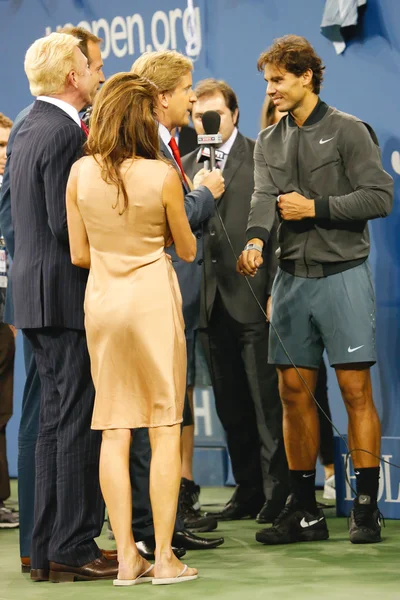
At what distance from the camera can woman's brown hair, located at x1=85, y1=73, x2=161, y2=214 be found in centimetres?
330

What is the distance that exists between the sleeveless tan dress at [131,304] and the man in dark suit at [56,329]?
0.14 metres

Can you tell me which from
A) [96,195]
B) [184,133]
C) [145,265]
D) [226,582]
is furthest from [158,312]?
[184,133]

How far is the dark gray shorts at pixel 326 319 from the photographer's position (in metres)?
4.07

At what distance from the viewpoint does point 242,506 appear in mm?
4855

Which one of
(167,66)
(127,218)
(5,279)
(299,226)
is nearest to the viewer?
(127,218)

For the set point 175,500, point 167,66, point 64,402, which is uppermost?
point 167,66

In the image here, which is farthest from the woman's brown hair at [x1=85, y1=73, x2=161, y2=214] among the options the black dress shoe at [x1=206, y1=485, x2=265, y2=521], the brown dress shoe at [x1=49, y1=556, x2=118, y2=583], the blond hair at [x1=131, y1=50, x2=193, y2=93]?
the black dress shoe at [x1=206, y1=485, x2=265, y2=521]

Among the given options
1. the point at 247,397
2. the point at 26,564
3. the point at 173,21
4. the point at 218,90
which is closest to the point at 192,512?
the point at 247,397

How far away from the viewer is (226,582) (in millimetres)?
3348

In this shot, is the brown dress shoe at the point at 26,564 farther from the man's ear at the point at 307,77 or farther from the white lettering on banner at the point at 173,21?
the white lettering on banner at the point at 173,21

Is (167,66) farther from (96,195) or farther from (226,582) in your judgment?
(226,582)

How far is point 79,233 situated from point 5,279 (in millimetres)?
1748

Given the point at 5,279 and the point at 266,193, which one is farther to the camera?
the point at 5,279

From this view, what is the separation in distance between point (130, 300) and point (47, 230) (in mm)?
406
